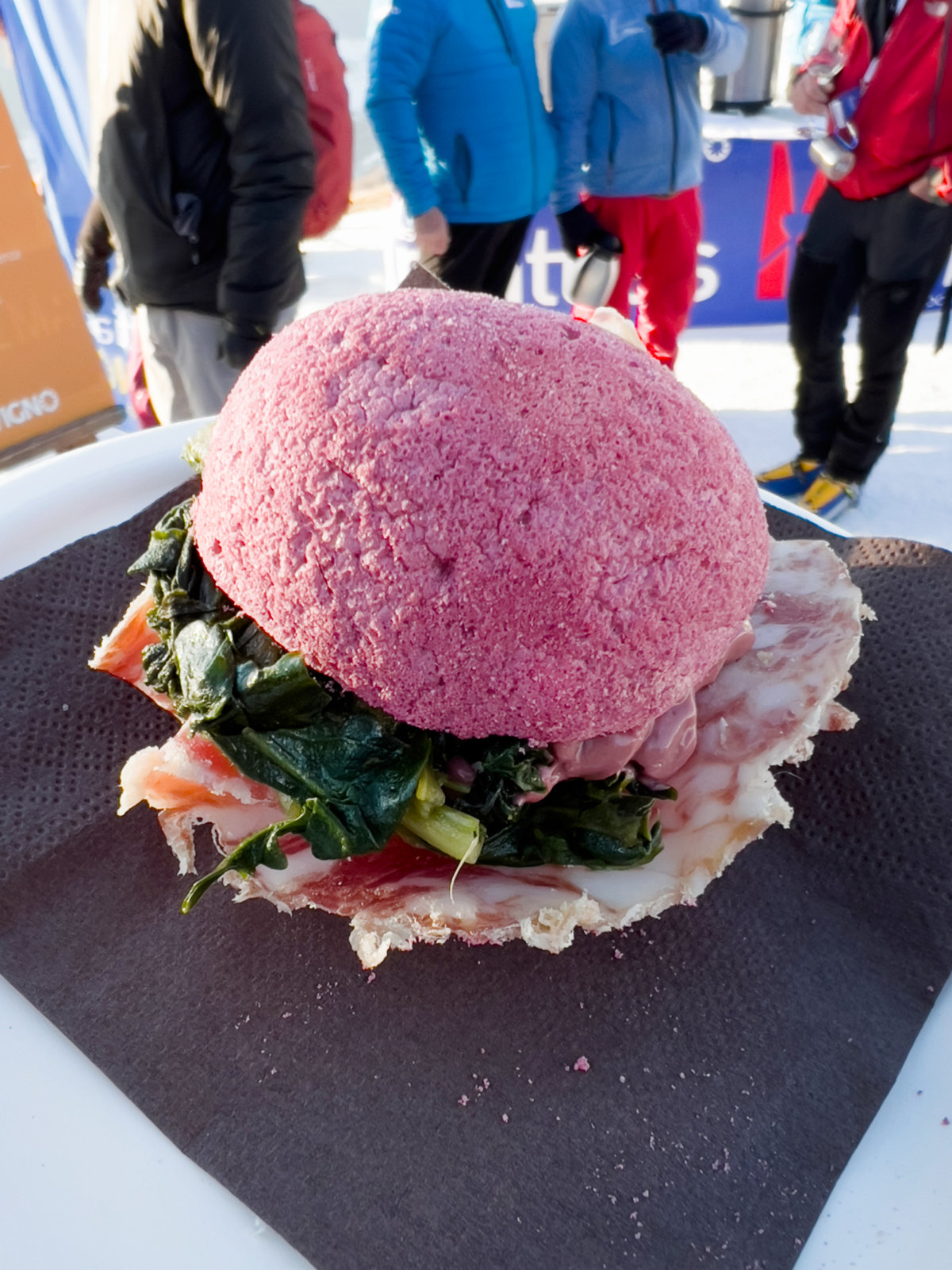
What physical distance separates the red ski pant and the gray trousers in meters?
1.08

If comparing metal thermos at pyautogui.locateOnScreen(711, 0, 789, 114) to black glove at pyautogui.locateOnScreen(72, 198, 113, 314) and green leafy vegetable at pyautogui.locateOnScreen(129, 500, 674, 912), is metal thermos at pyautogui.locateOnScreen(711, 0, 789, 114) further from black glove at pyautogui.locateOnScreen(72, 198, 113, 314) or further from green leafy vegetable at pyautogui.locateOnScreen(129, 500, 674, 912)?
green leafy vegetable at pyautogui.locateOnScreen(129, 500, 674, 912)

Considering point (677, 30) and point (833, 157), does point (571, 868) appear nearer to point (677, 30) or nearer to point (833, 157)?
point (833, 157)

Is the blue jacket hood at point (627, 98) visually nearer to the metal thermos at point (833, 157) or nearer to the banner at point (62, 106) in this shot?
the metal thermos at point (833, 157)

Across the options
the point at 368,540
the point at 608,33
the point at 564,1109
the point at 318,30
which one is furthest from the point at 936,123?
the point at 564,1109

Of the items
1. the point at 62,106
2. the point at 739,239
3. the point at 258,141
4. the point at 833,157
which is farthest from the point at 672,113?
the point at 62,106

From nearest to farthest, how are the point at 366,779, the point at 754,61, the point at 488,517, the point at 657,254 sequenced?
the point at 488,517, the point at 366,779, the point at 657,254, the point at 754,61

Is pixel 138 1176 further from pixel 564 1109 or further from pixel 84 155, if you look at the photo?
pixel 84 155

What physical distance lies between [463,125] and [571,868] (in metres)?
2.05

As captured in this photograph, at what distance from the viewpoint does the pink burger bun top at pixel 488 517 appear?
0.76m

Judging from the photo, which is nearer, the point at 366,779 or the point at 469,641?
the point at 469,641

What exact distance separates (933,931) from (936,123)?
201 cm

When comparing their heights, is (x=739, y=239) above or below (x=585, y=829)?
below

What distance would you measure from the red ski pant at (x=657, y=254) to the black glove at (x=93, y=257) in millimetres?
1379

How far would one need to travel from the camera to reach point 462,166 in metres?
2.38
